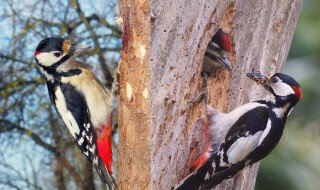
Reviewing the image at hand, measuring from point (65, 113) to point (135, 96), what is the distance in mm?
572

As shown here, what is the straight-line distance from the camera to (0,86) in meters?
4.30

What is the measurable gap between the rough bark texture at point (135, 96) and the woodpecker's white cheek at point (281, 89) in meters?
0.50

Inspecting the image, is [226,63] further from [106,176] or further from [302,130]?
[302,130]

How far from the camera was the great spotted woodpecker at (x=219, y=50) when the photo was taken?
2328 millimetres

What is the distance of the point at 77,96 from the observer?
265cm

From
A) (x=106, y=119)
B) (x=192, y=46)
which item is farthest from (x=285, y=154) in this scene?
(x=192, y=46)

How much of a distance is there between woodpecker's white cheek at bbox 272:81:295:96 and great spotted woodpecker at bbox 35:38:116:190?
26.9 inches

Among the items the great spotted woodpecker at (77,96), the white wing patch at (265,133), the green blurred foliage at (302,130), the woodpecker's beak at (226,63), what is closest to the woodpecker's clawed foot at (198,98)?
the woodpecker's beak at (226,63)

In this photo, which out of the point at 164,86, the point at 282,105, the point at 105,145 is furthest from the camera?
the point at 105,145

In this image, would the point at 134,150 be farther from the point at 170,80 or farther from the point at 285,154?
the point at 285,154

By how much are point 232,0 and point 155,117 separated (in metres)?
0.56

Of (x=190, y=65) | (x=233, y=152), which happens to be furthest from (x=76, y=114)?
(x=233, y=152)

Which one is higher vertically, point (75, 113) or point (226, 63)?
point (226, 63)

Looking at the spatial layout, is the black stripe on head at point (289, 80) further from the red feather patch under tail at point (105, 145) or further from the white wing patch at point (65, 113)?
the white wing patch at point (65, 113)
